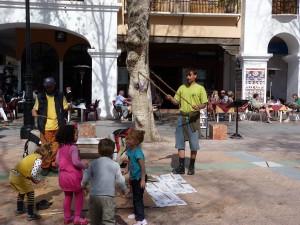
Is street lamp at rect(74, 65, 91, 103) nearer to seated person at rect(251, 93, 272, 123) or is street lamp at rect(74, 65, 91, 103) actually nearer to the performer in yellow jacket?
seated person at rect(251, 93, 272, 123)

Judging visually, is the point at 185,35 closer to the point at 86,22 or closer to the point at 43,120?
the point at 86,22

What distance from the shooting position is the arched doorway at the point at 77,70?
21.1 m

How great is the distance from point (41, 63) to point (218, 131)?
1254 centimetres

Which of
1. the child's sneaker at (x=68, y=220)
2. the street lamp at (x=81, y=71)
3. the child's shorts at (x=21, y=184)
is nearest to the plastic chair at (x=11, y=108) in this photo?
the street lamp at (x=81, y=71)

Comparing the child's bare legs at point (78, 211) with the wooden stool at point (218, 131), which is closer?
the child's bare legs at point (78, 211)

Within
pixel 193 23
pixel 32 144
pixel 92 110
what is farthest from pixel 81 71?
pixel 32 144

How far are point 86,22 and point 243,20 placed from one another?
7133mm

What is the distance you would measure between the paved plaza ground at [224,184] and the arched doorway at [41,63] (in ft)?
32.8

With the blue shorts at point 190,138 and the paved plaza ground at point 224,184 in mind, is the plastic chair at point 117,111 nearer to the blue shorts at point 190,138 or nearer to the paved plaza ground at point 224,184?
the paved plaza ground at point 224,184

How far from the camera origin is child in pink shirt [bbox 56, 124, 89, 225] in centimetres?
448

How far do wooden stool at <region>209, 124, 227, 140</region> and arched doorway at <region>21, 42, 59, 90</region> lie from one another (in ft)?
39.5

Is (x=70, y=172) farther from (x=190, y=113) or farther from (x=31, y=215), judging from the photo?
(x=190, y=113)

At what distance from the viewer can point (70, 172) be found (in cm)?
450

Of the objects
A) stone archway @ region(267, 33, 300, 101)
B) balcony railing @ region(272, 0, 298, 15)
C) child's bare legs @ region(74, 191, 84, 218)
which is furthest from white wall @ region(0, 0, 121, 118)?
child's bare legs @ region(74, 191, 84, 218)
